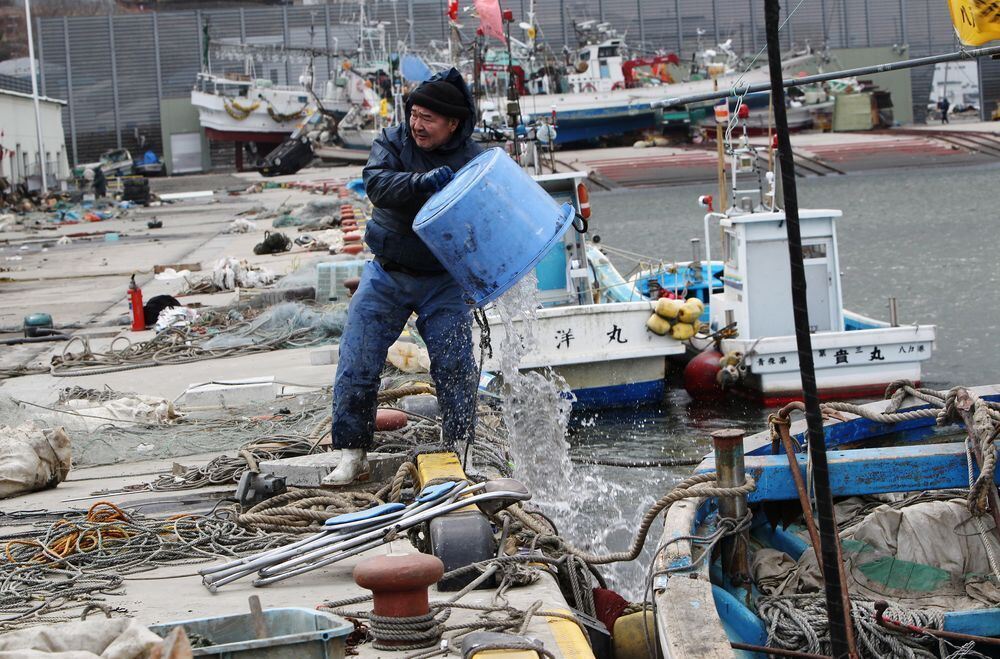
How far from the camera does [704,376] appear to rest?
14.9m

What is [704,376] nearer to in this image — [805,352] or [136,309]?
[136,309]

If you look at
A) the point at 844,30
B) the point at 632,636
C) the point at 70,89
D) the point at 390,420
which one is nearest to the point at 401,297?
the point at 390,420

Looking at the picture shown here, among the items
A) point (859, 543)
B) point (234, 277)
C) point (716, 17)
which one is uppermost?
point (716, 17)

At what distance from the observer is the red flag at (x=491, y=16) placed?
46.7 feet

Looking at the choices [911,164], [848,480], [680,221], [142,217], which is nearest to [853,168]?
[911,164]

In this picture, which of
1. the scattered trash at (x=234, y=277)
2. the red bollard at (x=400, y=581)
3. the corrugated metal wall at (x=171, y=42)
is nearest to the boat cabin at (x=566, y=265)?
the scattered trash at (x=234, y=277)

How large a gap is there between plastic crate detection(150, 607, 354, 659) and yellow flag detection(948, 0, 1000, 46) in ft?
19.3

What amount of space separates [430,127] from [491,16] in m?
9.14

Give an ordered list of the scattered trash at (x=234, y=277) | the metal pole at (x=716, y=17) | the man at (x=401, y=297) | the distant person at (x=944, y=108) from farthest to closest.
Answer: the metal pole at (x=716, y=17) → the distant person at (x=944, y=108) → the scattered trash at (x=234, y=277) → the man at (x=401, y=297)

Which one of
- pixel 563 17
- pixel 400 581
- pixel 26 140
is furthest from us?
pixel 563 17

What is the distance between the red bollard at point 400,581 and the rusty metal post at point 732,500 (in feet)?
5.06

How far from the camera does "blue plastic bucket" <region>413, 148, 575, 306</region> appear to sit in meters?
5.48

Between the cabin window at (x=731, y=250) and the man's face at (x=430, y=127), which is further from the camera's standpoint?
the cabin window at (x=731, y=250)

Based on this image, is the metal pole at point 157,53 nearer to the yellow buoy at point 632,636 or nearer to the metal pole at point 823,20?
the metal pole at point 823,20
